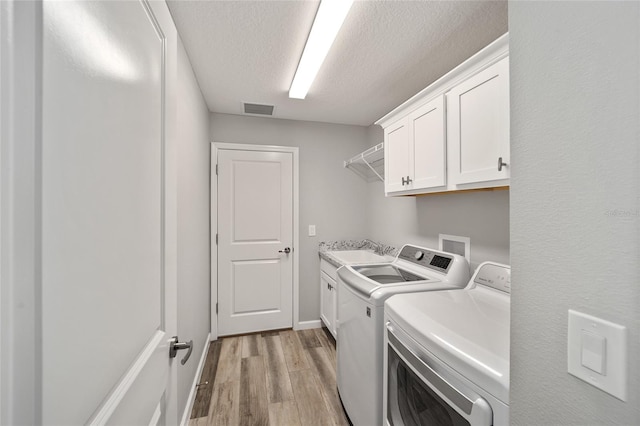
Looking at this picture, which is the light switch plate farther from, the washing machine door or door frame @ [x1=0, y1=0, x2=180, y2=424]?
door frame @ [x1=0, y1=0, x2=180, y2=424]

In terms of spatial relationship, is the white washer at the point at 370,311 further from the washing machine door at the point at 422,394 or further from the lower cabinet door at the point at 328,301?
the lower cabinet door at the point at 328,301

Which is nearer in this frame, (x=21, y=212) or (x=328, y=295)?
(x=21, y=212)

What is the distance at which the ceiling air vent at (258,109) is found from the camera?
2610mm

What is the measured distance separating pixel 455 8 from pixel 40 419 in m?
1.93

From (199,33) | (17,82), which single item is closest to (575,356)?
(17,82)

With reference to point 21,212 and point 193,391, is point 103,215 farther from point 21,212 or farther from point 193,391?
point 193,391

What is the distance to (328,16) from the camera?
1341 millimetres

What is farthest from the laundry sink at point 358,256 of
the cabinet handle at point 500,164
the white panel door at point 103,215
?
the white panel door at point 103,215

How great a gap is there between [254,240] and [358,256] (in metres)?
1.16

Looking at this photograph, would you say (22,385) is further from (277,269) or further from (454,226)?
(277,269)

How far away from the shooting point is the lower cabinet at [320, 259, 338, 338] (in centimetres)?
256

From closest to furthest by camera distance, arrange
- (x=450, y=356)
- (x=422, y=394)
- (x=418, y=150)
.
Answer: (x=450, y=356)
(x=422, y=394)
(x=418, y=150)

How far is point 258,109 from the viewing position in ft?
8.84

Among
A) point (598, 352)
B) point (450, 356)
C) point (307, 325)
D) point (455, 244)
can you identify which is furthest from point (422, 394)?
point (307, 325)
